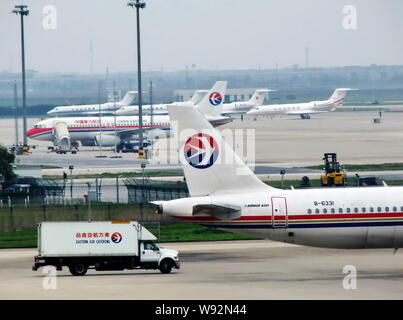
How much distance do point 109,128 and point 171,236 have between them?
97.6 m

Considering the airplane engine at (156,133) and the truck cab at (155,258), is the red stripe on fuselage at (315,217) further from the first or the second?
the airplane engine at (156,133)

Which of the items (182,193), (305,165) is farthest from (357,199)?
(305,165)

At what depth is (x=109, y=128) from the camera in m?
170

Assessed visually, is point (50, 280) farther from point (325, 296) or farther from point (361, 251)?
point (361, 251)

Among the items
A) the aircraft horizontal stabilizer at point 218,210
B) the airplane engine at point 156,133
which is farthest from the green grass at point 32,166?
the aircraft horizontal stabilizer at point 218,210

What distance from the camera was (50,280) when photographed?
53906 millimetres

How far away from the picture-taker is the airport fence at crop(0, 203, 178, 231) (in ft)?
257

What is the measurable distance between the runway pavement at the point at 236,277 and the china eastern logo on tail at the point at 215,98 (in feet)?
323

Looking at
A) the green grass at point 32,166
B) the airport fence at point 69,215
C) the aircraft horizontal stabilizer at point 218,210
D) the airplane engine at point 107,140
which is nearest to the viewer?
the aircraft horizontal stabilizer at point 218,210

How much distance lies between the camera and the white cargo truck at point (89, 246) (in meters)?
56.4

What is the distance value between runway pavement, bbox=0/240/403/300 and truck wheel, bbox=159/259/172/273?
50 cm

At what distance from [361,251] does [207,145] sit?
15138mm

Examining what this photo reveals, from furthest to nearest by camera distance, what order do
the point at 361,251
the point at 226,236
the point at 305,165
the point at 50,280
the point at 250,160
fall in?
the point at 250,160 < the point at 305,165 < the point at 226,236 < the point at 361,251 < the point at 50,280

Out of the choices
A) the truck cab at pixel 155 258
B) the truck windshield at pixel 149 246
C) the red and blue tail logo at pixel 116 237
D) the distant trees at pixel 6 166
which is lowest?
the truck cab at pixel 155 258
